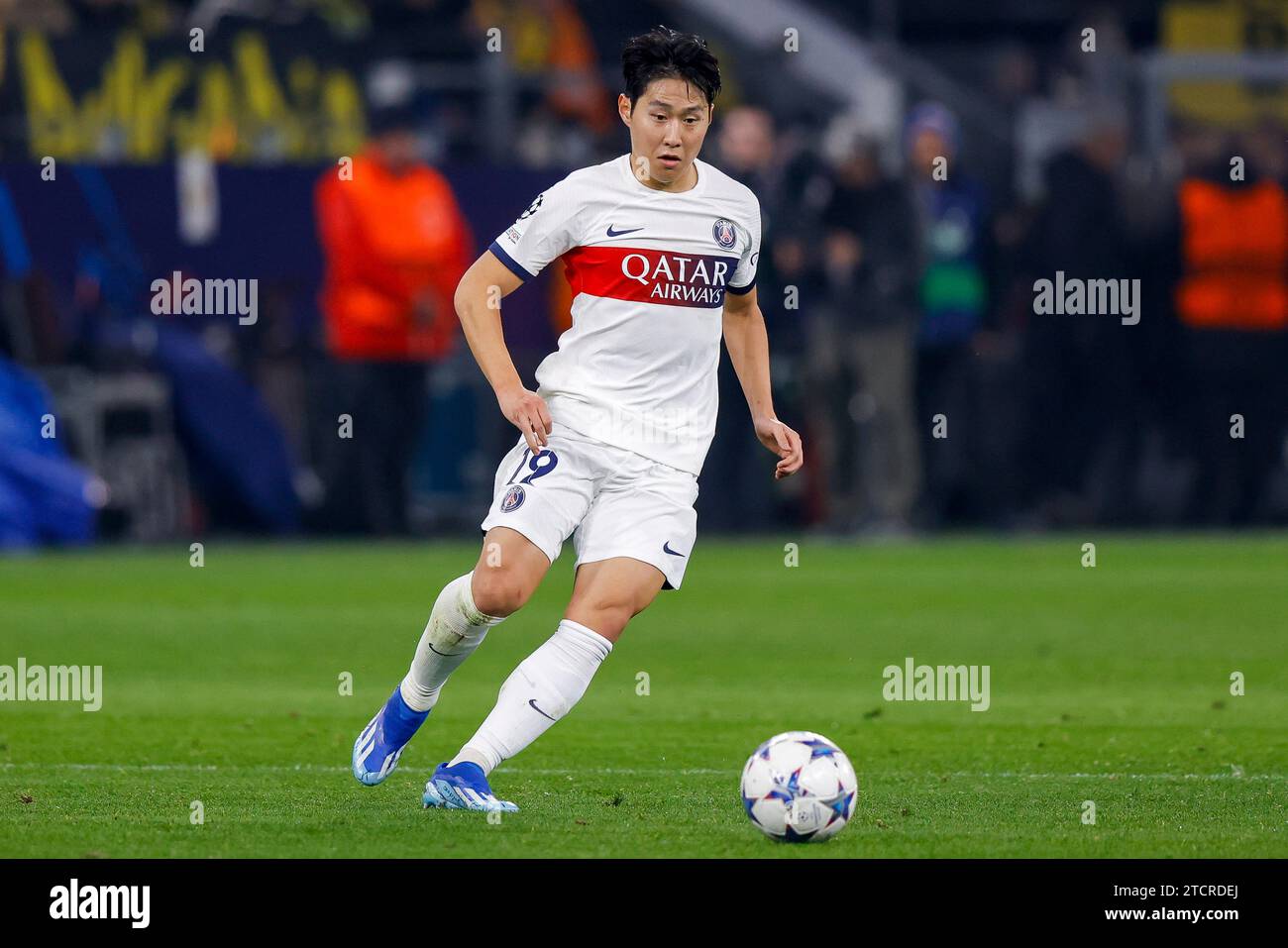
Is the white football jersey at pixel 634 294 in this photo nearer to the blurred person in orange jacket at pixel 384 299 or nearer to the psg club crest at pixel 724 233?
the psg club crest at pixel 724 233

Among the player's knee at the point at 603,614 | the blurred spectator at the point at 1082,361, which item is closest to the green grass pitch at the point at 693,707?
the player's knee at the point at 603,614

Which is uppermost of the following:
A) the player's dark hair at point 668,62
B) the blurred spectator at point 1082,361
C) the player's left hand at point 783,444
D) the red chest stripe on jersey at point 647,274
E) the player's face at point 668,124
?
the blurred spectator at point 1082,361

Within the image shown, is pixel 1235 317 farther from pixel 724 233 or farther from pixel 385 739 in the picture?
pixel 385 739

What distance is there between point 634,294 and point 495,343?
0.45 m

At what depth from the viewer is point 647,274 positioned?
7191mm

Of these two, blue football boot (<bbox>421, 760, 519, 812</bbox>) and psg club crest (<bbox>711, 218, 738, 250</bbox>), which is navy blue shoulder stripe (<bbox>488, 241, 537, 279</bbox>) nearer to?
psg club crest (<bbox>711, 218, 738, 250</bbox>)

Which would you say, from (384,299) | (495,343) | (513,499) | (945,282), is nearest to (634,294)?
(495,343)

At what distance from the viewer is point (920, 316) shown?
18.2 metres

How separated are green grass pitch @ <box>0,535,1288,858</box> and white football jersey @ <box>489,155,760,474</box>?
1161 mm

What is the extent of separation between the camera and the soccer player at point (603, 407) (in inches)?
271

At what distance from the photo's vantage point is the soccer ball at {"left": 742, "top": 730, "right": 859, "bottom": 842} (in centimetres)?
650

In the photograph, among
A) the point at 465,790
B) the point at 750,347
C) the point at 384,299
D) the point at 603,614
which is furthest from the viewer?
the point at 384,299

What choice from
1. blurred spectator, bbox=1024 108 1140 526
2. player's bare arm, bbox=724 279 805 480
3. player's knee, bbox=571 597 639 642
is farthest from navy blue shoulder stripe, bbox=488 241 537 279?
blurred spectator, bbox=1024 108 1140 526

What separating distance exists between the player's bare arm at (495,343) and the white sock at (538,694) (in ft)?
1.89
